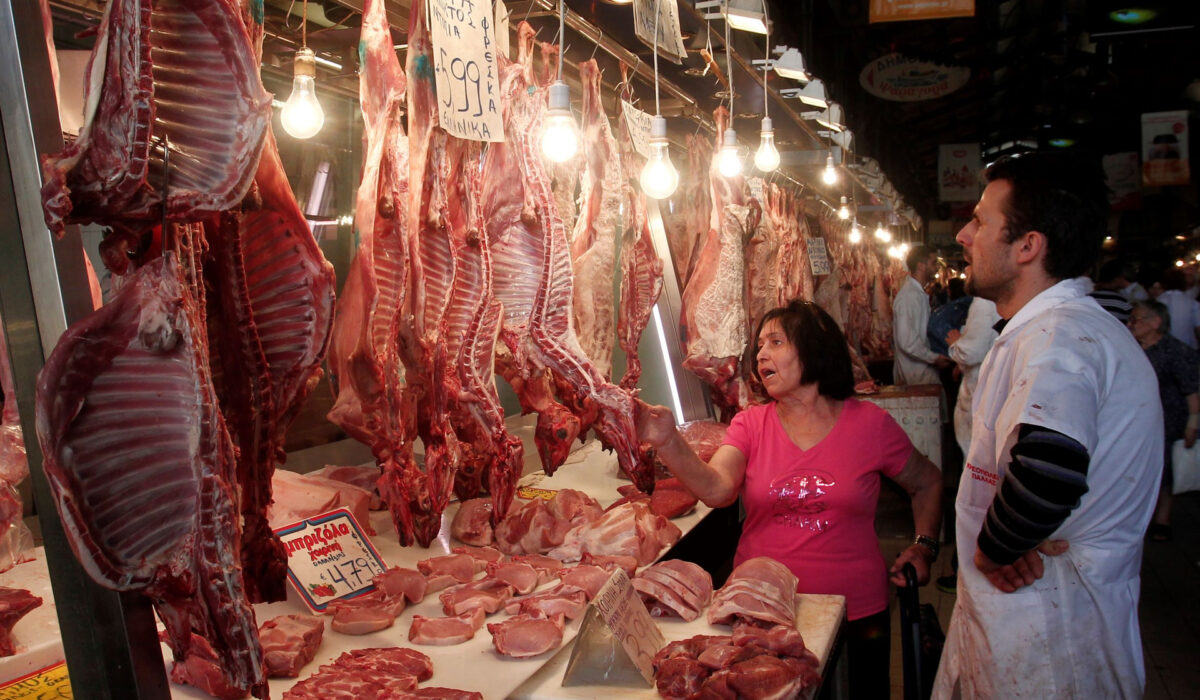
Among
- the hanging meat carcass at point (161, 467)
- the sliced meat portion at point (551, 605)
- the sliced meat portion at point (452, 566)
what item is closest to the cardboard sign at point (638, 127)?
the sliced meat portion at point (452, 566)

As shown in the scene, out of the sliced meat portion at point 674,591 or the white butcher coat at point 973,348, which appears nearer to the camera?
the sliced meat portion at point 674,591

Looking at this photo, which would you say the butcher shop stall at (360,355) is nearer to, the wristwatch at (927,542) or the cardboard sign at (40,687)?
the cardboard sign at (40,687)

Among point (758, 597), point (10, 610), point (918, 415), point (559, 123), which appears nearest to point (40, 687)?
point (10, 610)

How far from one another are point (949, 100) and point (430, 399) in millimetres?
17774

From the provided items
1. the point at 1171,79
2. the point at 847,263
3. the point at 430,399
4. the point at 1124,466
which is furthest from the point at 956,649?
the point at 1171,79

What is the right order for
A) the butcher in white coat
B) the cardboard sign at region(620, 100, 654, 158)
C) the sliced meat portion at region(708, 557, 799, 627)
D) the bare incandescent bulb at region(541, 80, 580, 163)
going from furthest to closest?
the cardboard sign at region(620, 100, 654, 158) → the bare incandescent bulb at region(541, 80, 580, 163) → the sliced meat portion at region(708, 557, 799, 627) → the butcher in white coat

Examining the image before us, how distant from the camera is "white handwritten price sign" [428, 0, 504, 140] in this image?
2.63 m

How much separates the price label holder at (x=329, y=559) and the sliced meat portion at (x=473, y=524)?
1.55ft

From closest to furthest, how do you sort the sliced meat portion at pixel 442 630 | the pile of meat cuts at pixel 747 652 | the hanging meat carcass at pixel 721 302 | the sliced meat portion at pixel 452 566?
the pile of meat cuts at pixel 747 652
the sliced meat portion at pixel 442 630
the sliced meat portion at pixel 452 566
the hanging meat carcass at pixel 721 302

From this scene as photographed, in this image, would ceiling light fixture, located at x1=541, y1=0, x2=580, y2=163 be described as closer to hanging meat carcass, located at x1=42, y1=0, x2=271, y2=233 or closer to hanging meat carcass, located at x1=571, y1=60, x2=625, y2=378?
hanging meat carcass, located at x1=571, y1=60, x2=625, y2=378

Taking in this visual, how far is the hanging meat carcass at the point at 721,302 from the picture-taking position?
5.06 metres

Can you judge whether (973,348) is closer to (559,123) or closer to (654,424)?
(654,424)

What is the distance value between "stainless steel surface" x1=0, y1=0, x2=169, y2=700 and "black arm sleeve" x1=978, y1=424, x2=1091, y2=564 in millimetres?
2132

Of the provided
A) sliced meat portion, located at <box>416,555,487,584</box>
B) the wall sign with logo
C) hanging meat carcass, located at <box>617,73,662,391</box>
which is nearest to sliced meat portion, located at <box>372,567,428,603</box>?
sliced meat portion, located at <box>416,555,487,584</box>
